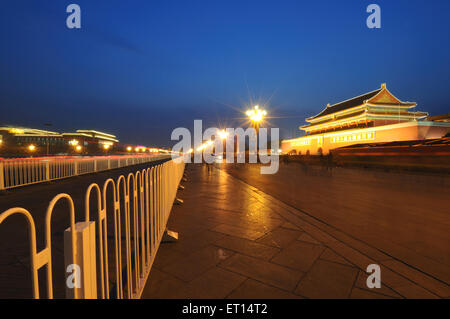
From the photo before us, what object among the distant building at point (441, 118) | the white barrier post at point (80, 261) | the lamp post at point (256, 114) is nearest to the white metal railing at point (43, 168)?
the white barrier post at point (80, 261)

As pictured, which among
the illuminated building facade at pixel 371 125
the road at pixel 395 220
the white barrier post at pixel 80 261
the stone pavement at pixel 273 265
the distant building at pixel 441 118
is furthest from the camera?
the illuminated building facade at pixel 371 125

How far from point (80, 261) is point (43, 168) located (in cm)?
996

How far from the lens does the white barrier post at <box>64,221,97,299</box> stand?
3.76 ft

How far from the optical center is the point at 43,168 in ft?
28.3

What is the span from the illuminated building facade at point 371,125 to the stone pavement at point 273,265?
2981 cm

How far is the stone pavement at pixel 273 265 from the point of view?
2.12 metres

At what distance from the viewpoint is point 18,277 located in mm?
2338

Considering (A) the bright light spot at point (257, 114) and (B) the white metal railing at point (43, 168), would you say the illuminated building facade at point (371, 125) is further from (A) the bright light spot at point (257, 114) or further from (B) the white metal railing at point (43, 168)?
(B) the white metal railing at point (43, 168)

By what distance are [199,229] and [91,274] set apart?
2684mm

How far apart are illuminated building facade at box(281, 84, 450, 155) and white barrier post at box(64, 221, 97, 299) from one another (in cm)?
3271

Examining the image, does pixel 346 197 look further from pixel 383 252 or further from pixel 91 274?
pixel 91 274

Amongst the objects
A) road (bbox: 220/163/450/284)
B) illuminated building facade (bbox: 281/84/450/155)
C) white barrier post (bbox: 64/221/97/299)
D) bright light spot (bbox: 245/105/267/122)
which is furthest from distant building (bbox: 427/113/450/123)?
white barrier post (bbox: 64/221/97/299)
